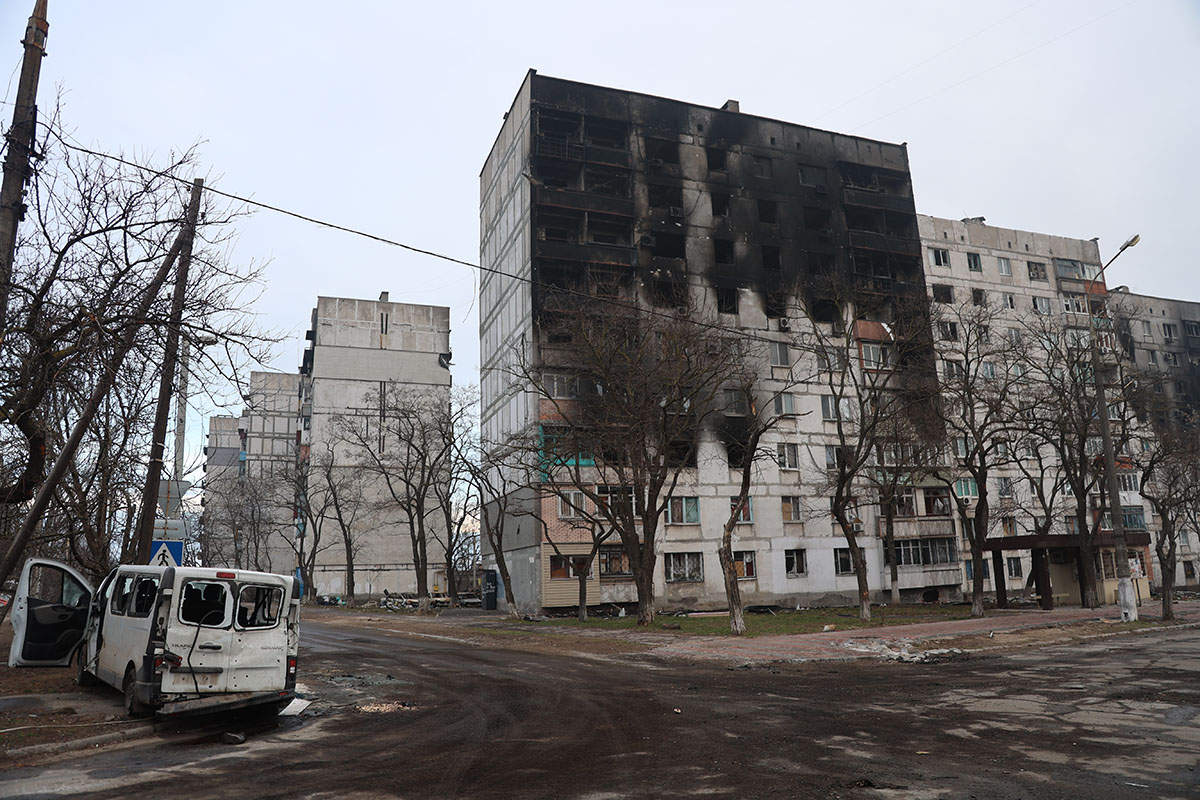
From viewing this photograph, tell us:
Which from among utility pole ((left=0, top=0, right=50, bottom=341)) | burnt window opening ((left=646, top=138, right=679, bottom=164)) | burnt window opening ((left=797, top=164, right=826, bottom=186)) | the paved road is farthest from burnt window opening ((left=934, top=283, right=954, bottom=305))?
utility pole ((left=0, top=0, right=50, bottom=341))

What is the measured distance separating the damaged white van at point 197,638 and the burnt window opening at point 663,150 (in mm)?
44910

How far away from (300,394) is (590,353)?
70.1 meters

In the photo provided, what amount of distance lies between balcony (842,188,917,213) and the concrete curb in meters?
54.6

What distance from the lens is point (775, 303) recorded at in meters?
51.7

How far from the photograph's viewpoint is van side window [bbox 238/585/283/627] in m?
10.8

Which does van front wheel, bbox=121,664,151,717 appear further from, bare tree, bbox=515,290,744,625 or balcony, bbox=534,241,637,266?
balcony, bbox=534,241,637,266

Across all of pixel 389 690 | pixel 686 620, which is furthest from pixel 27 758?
pixel 686 620

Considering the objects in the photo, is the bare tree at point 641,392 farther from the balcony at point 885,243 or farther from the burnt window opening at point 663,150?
the balcony at point 885,243

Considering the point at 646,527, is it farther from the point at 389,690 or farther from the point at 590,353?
the point at 389,690

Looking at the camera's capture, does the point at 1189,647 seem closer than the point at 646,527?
Yes

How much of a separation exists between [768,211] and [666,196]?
7657 mm

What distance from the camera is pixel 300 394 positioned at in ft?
299

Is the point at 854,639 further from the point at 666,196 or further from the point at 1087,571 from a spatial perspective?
the point at 666,196

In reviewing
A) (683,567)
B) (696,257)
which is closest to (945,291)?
(696,257)
